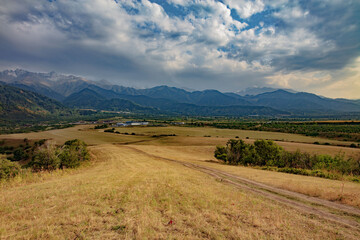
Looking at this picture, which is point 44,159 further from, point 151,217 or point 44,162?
point 151,217

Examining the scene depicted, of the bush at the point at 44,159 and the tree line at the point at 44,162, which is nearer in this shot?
the tree line at the point at 44,162

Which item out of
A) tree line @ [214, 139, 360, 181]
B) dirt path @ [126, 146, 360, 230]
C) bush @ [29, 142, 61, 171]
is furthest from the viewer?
tree line @ [214, 139, 360, 181]

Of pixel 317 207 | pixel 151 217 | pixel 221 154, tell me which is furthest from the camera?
pixel 221 154

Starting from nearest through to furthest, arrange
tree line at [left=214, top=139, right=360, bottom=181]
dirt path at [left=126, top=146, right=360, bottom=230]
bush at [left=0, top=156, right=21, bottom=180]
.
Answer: dirt path at [left=126, top=146, right=360, bottom=230]
bush at [left=0, top=156, right=21, bottom=180]
tree line at [left=214, top=139, right=360, bottom=181]

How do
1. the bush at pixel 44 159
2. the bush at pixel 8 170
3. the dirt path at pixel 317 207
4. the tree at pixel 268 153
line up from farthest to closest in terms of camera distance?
the tree at pixel 268 153 < the bush at pixel 44 159 < the bush at pixel 8 170 < the dirt path at pixel 317 207

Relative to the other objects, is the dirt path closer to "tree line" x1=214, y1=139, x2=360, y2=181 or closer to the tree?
"tree line" x1=214, y1=139, x2=360, y2=181

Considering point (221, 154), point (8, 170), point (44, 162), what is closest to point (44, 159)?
point (44, 162)

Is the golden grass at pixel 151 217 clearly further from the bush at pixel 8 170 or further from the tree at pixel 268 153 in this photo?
the tree at pixel 268 153

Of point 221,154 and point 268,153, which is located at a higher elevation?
point 268,153

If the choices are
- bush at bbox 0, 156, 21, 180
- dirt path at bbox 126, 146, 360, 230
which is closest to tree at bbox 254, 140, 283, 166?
dirt path at bbox 126, 146, 360, 230

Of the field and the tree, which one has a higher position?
the field

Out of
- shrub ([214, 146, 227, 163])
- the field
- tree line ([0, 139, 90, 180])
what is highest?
the field

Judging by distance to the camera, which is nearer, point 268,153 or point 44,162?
point 44,162

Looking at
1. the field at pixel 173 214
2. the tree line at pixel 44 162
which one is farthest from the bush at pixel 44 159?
the field at pixel 173 214
